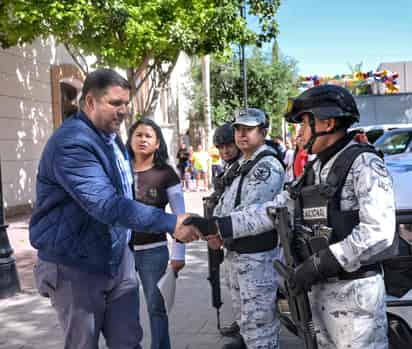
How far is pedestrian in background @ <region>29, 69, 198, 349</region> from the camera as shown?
2.64 m

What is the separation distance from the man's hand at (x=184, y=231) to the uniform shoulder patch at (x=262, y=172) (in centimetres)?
71

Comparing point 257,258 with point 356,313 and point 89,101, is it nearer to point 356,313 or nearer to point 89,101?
point 356,313

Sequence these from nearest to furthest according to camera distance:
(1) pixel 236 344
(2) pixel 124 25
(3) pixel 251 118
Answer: (3) pixel 251 118
(1) pixel 236 344
(2) pixel 124 25

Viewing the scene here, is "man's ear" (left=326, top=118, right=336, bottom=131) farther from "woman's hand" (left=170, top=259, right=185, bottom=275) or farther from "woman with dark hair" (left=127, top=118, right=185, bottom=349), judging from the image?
Result: "woman's hand" (left=170, top=259, right=185, bottom=275)

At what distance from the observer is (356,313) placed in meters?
2.48

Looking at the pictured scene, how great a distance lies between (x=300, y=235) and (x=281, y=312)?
1.11m

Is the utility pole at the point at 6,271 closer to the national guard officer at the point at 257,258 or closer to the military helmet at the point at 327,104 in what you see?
the national guard officer at the point at 257,258

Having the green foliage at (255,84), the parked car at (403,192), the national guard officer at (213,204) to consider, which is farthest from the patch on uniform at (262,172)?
the green foliage at (255,84)

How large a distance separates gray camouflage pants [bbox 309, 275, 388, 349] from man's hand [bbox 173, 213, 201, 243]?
0.75m

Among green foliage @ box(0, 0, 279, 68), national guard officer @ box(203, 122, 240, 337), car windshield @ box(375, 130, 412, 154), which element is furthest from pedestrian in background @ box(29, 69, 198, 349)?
car windshield @ box(375, 130, 412, 154)

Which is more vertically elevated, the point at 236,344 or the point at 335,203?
the point at 335,203

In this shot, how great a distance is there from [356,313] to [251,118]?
1.75 metres

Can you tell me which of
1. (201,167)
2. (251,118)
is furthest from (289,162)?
(201,167)

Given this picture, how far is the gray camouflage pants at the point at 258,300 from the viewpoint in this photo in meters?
3.55
